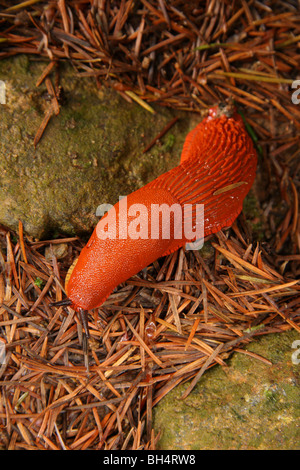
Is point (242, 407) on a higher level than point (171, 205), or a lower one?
lower

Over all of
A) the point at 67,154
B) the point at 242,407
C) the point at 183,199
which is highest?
the point at 67,154

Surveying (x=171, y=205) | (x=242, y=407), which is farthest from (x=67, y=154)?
(x=242, y=407)

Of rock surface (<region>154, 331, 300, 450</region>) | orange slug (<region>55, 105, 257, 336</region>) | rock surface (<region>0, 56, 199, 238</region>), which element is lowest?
rock surface (<region>154, 331, 300, 450</region>)

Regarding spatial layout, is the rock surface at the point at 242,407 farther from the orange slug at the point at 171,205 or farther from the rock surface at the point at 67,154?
the rock surface at the point at 67,154

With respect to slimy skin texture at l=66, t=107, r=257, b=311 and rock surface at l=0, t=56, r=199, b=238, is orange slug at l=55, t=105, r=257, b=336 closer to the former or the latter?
slimy skin texture at l=66, t=107, r=257, b=311

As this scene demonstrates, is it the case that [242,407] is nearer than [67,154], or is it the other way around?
[242,407]

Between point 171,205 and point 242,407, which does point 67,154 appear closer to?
point 171,205

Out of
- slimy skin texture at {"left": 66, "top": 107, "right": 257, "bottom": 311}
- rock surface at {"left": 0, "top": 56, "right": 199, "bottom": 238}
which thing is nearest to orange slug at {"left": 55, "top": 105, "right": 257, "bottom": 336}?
slimy skin texture at {"left": 66, "top": 107, "right": 257, "bottom": 311}
